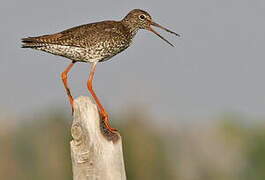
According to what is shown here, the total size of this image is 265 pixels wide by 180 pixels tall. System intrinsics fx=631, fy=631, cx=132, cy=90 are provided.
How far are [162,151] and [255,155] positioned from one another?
2432cm

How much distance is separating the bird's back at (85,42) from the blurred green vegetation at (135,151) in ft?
87.9

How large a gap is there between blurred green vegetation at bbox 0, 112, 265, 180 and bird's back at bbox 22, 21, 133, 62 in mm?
26807

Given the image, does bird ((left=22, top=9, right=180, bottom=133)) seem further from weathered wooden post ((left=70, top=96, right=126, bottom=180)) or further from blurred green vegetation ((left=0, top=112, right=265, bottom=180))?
blurred green vegetation ((left=0, top=112, right=265, bottom=180))

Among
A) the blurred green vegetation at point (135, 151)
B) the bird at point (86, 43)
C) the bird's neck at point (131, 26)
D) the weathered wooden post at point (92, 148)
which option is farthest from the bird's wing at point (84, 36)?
the blurred green vegetation at point (135, 151)

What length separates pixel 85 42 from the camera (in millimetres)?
15094

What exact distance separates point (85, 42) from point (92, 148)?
4954 mm

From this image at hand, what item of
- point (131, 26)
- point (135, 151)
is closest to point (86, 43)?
point (131, 26)

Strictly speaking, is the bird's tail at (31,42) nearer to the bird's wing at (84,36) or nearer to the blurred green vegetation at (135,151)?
the bird's wing at (84,36)

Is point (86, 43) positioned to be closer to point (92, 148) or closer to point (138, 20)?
point (138, 20)

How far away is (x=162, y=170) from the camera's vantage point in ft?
174

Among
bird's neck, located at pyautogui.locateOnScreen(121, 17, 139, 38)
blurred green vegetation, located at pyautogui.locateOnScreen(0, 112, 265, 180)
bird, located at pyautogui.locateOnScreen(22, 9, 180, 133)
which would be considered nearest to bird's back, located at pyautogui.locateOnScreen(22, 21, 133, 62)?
bird, located at pyautogui.locateOnScreen(22, 9, 180, 133)

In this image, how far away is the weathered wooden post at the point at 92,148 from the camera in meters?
10.6

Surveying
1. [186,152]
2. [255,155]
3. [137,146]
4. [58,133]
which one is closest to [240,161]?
[255,155]

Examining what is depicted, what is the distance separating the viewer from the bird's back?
1486cm
